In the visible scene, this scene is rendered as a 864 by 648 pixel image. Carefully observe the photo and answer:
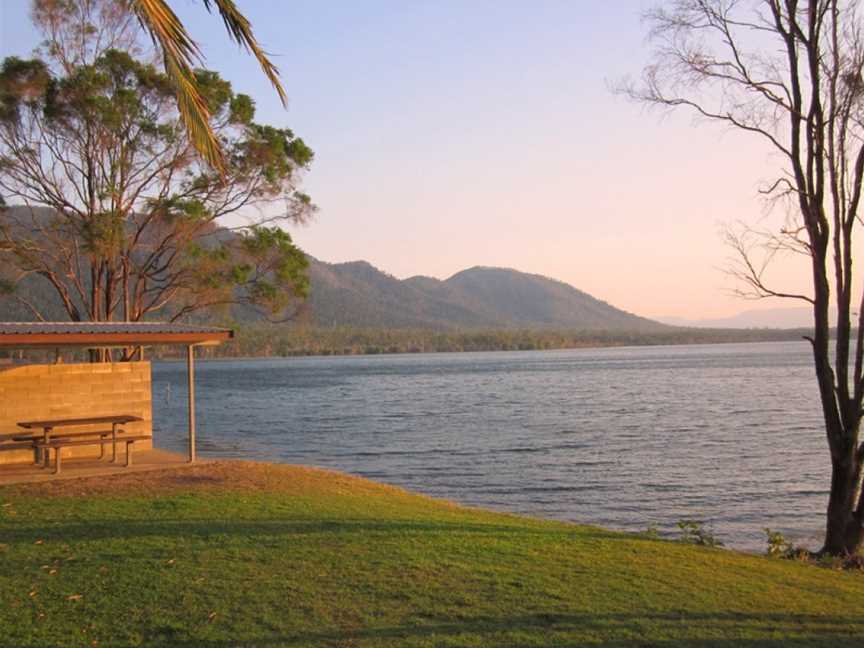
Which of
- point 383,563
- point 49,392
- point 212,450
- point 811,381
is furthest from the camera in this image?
point 811,381

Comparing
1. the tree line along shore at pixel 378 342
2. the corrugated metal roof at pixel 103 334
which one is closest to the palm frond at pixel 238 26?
the corrugated metal roof at pixel 103 334

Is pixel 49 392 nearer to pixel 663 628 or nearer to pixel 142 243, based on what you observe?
pixel 142 243

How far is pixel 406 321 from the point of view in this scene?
18112cm

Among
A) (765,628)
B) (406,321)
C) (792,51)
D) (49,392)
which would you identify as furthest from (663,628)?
(406,321)

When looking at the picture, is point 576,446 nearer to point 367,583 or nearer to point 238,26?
point 367,583

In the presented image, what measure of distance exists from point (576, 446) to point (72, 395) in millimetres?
16348

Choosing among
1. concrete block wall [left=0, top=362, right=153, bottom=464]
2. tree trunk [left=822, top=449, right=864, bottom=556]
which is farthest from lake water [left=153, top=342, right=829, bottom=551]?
concrete block wall [left=0, top=362, right=153, bottom=464]

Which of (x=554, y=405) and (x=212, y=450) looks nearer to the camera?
(x=212, y=450)

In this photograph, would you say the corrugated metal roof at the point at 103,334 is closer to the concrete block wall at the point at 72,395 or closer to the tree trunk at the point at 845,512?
the concrete block wall at the point at 72,395

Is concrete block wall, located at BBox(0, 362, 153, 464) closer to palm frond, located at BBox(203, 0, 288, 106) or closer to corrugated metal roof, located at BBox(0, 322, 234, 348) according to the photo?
corrugated metal roof, located at BBox(0, 322, 234, 348)

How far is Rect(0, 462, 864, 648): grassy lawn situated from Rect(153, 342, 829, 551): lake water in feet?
17.2

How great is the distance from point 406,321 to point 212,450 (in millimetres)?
156113

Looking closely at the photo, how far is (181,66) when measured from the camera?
438cm

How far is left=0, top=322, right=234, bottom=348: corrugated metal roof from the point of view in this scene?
37.7 feet
